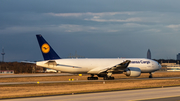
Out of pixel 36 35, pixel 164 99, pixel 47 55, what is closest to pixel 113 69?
pixel 47 55

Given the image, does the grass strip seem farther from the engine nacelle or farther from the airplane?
the engine nacelle

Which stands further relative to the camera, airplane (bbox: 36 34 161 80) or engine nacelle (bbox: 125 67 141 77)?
engine nacelle (bbox: 125 67 141 77)

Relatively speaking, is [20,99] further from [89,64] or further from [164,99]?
[89,64]

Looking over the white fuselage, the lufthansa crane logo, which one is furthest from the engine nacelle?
the lufthansa crane logo

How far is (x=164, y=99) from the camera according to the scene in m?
20.2

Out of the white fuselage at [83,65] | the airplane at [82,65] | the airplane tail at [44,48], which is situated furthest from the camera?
the airplane tail at [44,48]

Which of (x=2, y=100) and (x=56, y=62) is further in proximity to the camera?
(x=56, y=62)

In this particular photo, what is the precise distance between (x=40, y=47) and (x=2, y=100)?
27613mm

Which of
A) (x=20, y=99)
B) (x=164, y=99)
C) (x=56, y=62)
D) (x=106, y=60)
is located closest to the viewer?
(x=164, y=99)

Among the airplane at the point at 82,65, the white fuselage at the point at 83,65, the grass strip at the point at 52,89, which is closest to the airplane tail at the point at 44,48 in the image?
the airplane at the point at 82,65

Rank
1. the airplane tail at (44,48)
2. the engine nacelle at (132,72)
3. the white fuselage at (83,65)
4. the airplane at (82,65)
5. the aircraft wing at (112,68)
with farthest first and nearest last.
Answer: the airplane tail at (44,48), the engine nacelle at (132,72), the white fuselage at (83,65), the airplane at (82,65), the aircraft wing at (112,68)

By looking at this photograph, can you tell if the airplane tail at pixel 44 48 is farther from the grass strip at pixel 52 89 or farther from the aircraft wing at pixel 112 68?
the grass strip at pixel 52 89

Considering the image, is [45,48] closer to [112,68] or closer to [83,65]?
[83,65]

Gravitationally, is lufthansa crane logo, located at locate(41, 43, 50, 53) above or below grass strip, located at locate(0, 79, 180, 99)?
above
